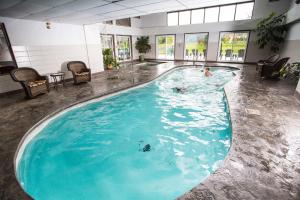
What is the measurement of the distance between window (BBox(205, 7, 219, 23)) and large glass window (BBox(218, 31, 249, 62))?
1.18 m

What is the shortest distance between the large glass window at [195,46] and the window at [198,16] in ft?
2.89

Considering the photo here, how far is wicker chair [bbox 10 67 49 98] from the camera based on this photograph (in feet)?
14.1

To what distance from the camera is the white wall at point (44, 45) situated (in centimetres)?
485

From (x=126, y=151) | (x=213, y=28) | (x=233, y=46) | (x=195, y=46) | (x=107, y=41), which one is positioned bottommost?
(x=126, y=151)

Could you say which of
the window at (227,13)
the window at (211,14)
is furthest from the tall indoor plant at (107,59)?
the window at (227,13)

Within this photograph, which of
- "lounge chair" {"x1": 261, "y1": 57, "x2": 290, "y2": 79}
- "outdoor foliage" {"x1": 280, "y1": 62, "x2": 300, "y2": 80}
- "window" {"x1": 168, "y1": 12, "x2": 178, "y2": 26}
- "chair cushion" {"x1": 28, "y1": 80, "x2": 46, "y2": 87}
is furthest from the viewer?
"window" {"x1": 168, "y1": 12, "x2": 178, "y2": 26}

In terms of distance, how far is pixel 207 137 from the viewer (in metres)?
3.06

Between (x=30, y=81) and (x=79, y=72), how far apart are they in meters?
1.78

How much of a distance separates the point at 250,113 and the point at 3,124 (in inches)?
198

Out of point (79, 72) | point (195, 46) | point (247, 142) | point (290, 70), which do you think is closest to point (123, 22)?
point (195, 46)

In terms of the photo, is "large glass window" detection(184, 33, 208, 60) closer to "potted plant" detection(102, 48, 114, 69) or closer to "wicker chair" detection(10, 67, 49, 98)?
"potted plant" detection(102, 48, 114, 69)

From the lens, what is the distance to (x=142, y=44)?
500 inches

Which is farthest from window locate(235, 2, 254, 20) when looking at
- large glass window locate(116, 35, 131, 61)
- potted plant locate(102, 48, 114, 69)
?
potted plant locate(102, 48, 114, 69)

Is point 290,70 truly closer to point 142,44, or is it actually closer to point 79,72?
point 79,72
